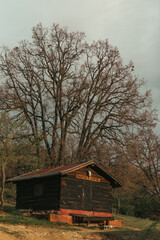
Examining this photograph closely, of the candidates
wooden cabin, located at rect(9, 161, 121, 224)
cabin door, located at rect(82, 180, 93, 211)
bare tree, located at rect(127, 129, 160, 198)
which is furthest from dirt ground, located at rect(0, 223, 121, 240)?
bare tree, located at rect(127, 129, 160, 198)

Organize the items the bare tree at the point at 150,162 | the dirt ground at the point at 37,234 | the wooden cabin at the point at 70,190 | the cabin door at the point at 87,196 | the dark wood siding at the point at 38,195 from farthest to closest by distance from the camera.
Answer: the bare tree at the point at 150,162 → the cabin door at the point at 87,196 → the dark wood siding at the point at 38,195 → the wooden cabin at the point at 70,190 → the dirt ground at the point at 37,234

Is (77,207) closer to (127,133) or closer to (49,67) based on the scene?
(127,133)

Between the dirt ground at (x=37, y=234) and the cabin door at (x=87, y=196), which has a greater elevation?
the cabin door at (x=87, y=196)

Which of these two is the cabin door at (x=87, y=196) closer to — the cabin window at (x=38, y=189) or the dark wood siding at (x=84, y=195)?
the dark wood siding at (x=84, y=195)

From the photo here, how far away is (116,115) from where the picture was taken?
3641 cm

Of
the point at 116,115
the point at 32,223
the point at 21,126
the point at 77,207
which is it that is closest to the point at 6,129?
the point at 21,126

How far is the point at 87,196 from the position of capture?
26.3 metres

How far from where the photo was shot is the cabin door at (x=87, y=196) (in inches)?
1022

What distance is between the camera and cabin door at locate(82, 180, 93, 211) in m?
26.0

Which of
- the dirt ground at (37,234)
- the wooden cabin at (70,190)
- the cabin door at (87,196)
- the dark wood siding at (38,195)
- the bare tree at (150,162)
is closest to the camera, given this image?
the dirt ground at (37,234)

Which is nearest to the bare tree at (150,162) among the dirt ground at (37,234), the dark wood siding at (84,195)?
the dark wood siding at (84,195)

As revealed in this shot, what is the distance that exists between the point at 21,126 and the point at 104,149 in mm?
10450

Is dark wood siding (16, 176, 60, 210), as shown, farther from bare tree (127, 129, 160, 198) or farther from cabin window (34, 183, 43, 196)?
bare tree (127, 129, 160, 198)

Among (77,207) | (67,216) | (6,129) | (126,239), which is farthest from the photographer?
(6,129)
